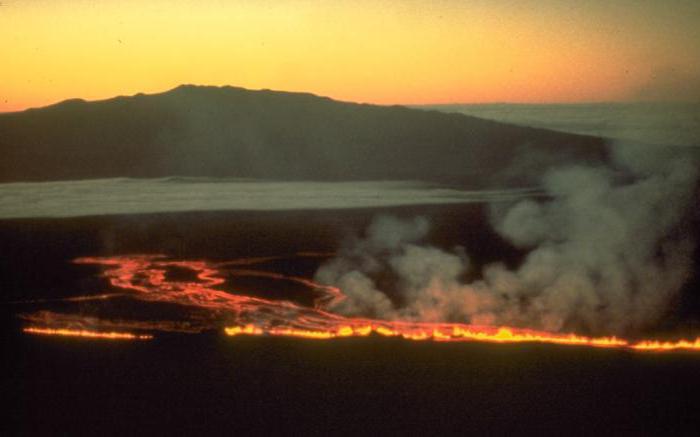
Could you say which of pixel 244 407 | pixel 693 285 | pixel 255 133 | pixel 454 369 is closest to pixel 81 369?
pixel 244 407

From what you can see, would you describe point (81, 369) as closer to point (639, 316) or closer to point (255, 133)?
→ point (639, 316)

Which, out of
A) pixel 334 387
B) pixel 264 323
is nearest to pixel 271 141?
pixel 264 323

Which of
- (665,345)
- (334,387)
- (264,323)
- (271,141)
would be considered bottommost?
(334,387)

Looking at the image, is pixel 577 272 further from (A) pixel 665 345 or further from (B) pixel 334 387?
(B) pixel 334 387

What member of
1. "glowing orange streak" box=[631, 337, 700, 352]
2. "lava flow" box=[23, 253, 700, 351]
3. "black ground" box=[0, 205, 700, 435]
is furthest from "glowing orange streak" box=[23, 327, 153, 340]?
"glowing orange streak" box=[631, 337, 700, 352]

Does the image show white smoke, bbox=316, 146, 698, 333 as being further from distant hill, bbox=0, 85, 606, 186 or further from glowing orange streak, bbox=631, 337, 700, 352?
distant hill, bbox=0, 85, 606, 186

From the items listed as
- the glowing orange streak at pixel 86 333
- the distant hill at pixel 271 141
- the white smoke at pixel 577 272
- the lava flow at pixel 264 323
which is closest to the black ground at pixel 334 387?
the glowing orange streak at pixel 86 333
